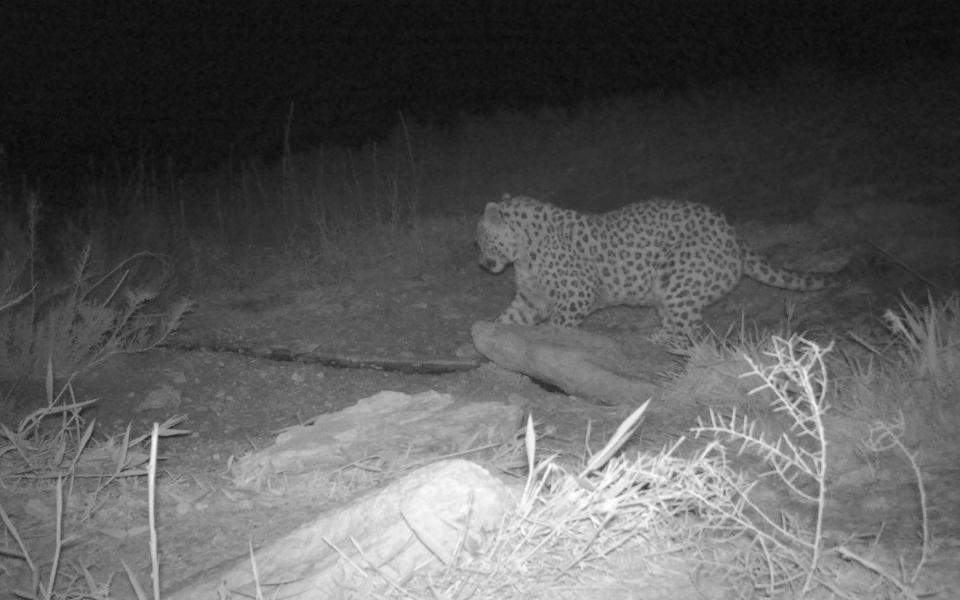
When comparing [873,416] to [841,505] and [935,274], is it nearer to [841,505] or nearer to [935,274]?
[841,505]

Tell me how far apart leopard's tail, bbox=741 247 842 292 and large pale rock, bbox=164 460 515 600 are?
14.2ft

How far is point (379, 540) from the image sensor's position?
260 centimetres

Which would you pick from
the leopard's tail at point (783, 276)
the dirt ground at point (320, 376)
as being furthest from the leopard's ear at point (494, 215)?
the leopard's tail at point (783, 276)

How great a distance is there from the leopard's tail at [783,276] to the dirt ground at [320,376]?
0.15 meters

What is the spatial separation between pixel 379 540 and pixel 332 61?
20720 millimetres

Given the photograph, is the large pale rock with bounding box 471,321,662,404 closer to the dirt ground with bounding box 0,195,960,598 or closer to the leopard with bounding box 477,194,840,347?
the dirt ground with bounding box 0,195,960,598

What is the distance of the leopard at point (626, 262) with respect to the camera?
257 inches

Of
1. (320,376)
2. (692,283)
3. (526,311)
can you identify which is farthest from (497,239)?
(320,376)

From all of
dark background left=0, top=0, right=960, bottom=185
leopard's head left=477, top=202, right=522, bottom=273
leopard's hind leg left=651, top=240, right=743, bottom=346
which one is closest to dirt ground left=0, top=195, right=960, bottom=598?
leopard's hind leg left=651, top=240, right=743, bottom=346

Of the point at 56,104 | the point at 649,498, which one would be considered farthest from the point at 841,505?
the point at 56,104

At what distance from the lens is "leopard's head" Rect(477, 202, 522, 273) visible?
7.10 meters

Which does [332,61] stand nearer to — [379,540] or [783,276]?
[783,276]

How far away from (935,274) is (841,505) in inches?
160

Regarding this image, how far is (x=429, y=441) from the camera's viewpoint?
395cm
